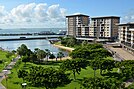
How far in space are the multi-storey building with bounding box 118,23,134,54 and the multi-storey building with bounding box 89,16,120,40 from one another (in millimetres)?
37211

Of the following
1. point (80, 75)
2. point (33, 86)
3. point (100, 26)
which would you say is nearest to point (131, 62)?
point (80, 75)

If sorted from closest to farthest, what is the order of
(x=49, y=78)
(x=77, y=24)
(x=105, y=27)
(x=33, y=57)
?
(x=49, y=78), (x=33, y=57), (x=105, y=27), (x=77, y=24)

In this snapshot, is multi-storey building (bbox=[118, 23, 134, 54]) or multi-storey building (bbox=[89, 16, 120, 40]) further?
multi-storey building (bbox=[89, 16, 120, 40])

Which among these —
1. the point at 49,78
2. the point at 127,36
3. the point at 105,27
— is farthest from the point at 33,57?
the point at 105,27

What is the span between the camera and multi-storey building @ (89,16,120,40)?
149 meters

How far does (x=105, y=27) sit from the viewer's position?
5960 inches

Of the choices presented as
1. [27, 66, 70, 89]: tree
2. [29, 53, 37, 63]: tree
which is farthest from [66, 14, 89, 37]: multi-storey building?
[27, 66, 70, 89]: tree

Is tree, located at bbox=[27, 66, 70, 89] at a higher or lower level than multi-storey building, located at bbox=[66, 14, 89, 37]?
lower

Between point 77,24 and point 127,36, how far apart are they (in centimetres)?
6873

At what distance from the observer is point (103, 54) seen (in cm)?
7600

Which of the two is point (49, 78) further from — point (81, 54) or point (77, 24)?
point (77, 24)

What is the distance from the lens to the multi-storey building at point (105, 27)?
149m

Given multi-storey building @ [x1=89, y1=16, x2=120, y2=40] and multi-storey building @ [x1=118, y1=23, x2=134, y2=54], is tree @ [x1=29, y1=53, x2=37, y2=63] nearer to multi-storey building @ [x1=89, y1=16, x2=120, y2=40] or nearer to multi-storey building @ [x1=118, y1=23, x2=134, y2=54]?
multi-storey building @ [x1=118, y1=23, x2=134, y2=54]

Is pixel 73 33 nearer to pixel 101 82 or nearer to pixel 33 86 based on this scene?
pixel 33 86
